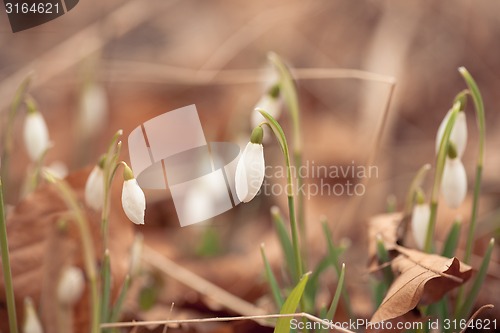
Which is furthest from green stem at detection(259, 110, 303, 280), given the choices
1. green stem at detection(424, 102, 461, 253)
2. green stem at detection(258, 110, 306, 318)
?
green stem at detection(424, 102, 461, 253)

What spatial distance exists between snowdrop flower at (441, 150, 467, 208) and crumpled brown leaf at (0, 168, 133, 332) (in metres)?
0.78

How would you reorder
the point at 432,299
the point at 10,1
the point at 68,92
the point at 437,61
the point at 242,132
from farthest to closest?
the point at 437,61
the point at 68,92
the point at 242,132
the point at 10,1
the point at 432,299

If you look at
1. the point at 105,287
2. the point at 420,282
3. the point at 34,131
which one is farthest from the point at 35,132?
the point at 420,282

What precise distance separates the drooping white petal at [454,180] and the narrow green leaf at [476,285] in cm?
11

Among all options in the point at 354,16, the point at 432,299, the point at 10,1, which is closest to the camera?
the point at 432,299

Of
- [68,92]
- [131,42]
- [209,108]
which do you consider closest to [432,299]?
[209,108]

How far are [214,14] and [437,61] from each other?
4.37 ft

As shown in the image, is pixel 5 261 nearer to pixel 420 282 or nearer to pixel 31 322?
pixel 31 322

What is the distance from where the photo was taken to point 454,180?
138cm

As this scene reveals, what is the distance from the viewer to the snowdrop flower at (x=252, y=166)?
45.9 inches

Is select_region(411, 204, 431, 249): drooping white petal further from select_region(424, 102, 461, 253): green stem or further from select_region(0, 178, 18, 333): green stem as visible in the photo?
select_region(0, 178, 18, 333): green stem

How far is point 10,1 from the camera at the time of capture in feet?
5.16

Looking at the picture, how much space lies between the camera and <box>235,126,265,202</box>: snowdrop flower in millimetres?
1166

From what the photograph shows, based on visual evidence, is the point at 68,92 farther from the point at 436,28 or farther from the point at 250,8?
the point at 436,28
